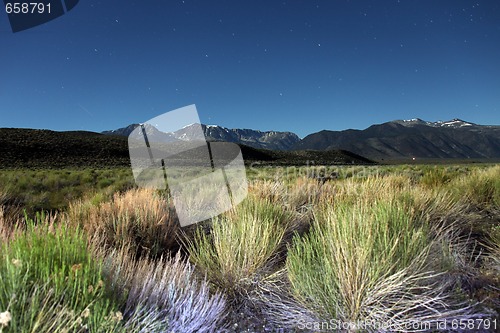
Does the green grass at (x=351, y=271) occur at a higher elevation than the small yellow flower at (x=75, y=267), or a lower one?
lower

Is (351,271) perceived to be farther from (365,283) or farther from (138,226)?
(138,226)

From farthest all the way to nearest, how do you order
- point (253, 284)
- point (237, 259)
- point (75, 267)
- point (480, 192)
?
point (480, 192) < point (237, 259) < point (253, 284) < point (75, 267)

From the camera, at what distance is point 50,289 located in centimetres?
152

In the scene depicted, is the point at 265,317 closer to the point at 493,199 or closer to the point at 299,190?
the point at 299,190

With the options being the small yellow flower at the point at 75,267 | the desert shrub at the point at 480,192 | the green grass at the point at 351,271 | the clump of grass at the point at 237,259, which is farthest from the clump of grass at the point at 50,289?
the desert shrub at the point at 480,192

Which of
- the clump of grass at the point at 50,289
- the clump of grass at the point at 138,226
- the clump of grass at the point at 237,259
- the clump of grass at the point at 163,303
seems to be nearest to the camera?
the clump of grass at the point at 50,289

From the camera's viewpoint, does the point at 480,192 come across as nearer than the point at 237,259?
No

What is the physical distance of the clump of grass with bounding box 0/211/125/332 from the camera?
56.2 inches

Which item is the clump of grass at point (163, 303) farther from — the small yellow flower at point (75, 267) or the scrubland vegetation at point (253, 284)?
the small yellow flower at point (75, 267)

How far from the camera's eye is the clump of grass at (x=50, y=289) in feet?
4.68

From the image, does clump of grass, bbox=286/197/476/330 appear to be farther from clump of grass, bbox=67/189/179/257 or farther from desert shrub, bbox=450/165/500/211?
desert shrub, bbox=450/165/500/211

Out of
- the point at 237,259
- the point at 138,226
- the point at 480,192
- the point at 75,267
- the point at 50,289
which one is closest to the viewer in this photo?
the point at 50,289

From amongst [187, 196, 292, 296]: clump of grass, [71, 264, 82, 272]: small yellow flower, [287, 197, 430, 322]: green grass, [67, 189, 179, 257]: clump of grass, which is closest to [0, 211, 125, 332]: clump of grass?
[71, 264, 82, 272]: small yellow flower

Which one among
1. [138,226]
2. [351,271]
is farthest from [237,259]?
[138,226]
